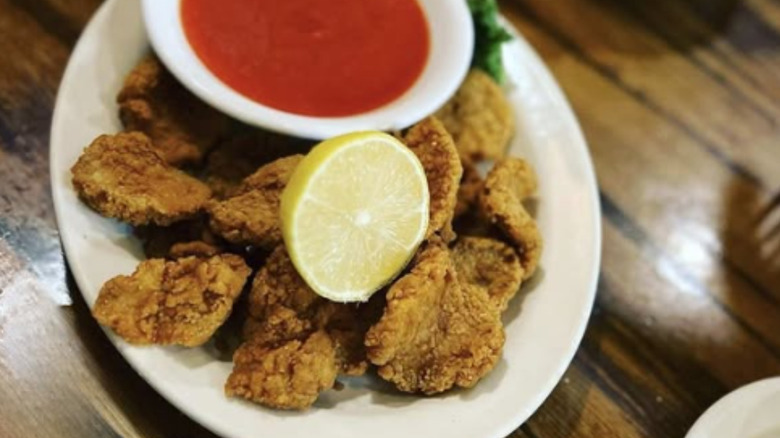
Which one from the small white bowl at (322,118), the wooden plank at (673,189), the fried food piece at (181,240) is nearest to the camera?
the fried food piece at (181,240)

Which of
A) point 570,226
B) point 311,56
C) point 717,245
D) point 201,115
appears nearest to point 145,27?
point 201,115

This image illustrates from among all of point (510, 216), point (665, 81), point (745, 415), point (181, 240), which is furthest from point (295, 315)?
point (665, 81)

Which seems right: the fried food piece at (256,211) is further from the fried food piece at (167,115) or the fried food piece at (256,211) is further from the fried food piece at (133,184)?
the fried food piece at (167,115)

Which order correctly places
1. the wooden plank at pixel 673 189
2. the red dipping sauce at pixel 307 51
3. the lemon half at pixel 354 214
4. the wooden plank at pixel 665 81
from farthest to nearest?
the wooden plank at pixel 665 81 → the wooden plank at pixel 673 189 → the red dipping sauce at pixel 307 51 → the lemon half at pixel 354 214

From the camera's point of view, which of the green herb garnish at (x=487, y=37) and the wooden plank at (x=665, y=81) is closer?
the green herb garnish at (x=487, y=37)

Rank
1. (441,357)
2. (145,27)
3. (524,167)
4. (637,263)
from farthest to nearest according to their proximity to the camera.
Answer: (637,263) → (524,167) → (145,27) → (441,357)

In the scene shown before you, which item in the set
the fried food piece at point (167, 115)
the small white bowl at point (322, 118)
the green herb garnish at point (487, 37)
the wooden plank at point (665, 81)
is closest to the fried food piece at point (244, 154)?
the fried food piece at point (167, 115)

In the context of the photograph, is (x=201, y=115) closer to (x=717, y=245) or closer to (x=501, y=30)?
(x=501, y=30)

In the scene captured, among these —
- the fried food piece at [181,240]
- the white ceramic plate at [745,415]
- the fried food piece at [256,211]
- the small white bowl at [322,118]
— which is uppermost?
the small white bowl at [322,118]
